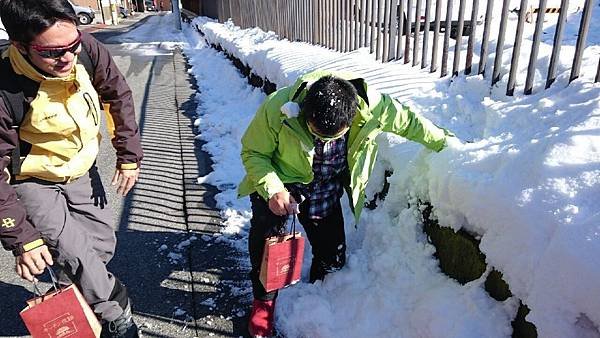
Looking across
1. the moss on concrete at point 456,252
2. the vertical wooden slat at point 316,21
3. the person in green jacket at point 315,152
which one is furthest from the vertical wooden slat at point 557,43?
the vertical wooden slat at point 316,21

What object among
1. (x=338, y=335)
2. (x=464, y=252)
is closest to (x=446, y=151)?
(x=464, y=252)

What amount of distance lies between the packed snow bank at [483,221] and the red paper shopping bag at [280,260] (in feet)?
1.10

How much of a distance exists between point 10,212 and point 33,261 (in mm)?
219

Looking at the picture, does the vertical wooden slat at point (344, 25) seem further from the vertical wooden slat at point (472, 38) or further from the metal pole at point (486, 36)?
the metal pole at point (486, 36)

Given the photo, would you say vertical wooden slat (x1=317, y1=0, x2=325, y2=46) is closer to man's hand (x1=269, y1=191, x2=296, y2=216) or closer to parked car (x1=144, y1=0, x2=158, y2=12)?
man's hand (x1=269, y1=191, x2=296, y2=216)

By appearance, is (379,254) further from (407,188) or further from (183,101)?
(183,101)

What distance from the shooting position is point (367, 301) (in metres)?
2.45

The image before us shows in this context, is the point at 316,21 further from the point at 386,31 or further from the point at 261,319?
the point at 261,319

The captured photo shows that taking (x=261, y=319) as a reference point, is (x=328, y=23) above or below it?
above

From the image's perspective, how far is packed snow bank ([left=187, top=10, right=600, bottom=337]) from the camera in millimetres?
1604

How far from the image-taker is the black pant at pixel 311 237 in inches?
94.2

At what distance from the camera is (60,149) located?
6.61 ft

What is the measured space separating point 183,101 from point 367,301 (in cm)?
575

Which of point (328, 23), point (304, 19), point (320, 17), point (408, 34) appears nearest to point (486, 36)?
point (408, 34)
